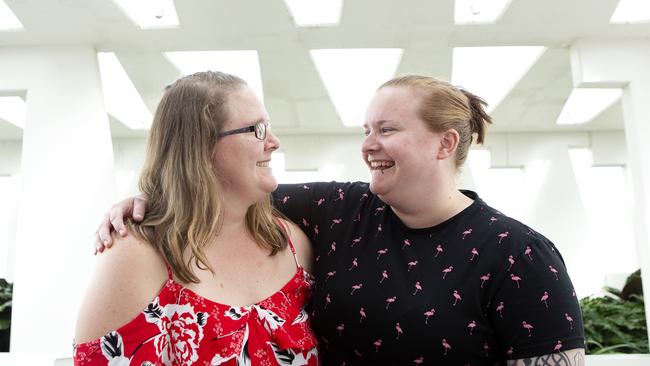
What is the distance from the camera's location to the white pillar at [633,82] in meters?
7.46

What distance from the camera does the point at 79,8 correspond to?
6.65 m

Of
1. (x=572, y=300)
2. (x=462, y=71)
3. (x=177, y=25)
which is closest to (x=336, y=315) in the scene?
(x=572, y=300)

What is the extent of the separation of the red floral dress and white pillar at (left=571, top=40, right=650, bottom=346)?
6644mm

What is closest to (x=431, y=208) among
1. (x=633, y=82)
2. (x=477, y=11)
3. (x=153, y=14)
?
(x=477, y=11)

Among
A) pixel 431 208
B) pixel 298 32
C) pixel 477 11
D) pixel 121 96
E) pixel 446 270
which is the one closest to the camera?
pixel 446 270

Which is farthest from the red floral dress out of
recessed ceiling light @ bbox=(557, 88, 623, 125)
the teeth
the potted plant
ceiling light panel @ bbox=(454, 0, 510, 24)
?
recessed ceiling light @ bbox=(557, 88, 623, 125)

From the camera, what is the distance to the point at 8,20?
7281 millimetres

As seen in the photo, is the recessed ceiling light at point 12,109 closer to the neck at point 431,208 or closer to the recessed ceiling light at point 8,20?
the recessed ceiling light at point 8,20

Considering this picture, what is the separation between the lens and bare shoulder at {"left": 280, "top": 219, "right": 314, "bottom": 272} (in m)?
2.48

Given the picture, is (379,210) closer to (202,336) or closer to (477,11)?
(202,336)

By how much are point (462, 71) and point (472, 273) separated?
27.1 ft

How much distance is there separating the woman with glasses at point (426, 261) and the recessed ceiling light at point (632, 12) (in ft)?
19.2

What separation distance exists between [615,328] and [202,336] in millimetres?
7391

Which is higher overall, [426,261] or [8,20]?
[8,20]
